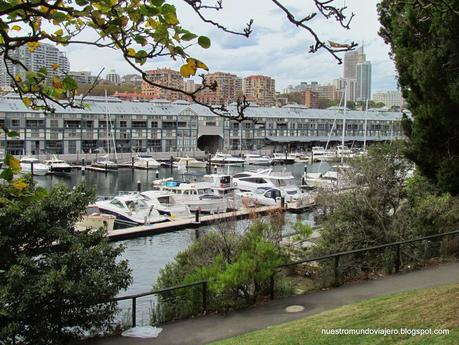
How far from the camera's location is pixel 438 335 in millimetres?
7551

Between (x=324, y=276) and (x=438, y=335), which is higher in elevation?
(x=438, y=335)

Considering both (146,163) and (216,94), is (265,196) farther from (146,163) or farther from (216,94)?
(216,94)

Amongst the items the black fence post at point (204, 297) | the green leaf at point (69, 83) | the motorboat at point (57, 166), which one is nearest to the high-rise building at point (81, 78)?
the green leaf at point (69, 83)

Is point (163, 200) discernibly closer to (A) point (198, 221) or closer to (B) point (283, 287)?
(A) point (198, 221)

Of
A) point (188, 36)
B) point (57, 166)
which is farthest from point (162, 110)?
point (188, 36)

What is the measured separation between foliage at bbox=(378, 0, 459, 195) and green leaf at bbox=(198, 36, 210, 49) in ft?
24.0

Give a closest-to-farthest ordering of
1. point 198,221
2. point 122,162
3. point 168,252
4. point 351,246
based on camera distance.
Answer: point 351,246 → point 168,252 → point 198,221 → point 122,162

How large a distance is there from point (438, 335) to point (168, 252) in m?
20.0

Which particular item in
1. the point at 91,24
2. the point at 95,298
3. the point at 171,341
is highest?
the point at 91,24

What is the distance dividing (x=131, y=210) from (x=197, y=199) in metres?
6.50

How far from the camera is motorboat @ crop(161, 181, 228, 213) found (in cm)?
3909

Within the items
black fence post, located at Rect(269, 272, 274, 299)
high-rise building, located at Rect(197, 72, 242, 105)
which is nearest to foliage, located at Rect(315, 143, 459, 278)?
black fence post, located at Rect(269, 272, 274, 299)

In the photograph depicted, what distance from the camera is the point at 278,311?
11234mm

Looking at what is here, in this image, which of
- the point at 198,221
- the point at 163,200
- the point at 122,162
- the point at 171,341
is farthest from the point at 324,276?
the point at 122,162
